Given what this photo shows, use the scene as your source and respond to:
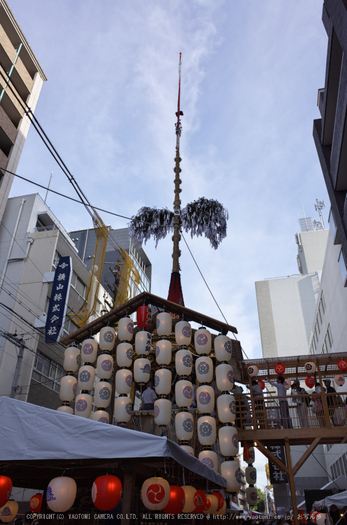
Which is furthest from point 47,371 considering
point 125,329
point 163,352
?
point 163,352

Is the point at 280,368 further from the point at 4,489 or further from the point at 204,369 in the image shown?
the point at 4,489

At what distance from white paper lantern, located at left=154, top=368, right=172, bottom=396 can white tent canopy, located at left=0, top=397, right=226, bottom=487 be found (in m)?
6.85

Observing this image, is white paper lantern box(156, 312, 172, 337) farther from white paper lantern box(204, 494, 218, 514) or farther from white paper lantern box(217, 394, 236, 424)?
white paper lantern box(204, 494, 218, 514)

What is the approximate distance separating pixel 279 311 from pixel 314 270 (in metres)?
7.74

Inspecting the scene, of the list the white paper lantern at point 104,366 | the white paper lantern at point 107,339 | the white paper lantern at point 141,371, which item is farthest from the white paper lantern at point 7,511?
the white paper lantern at point 107,339

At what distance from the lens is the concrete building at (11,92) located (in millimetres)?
25062

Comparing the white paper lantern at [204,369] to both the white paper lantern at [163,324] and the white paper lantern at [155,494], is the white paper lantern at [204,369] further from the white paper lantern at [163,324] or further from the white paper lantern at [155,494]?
the white paper lantern at [155,494]

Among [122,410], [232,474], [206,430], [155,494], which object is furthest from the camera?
[122,410]

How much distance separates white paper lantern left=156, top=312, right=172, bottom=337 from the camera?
13.3 m

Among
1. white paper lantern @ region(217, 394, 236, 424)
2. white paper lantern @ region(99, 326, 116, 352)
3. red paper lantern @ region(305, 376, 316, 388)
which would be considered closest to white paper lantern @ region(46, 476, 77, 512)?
white paper lantern @ region(217, 394, 236, 424)

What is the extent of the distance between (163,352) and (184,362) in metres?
0.76

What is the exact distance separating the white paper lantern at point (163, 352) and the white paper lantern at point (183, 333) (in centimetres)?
37

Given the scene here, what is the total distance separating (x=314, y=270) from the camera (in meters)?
A: 52.3

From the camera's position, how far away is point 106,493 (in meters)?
5.86
